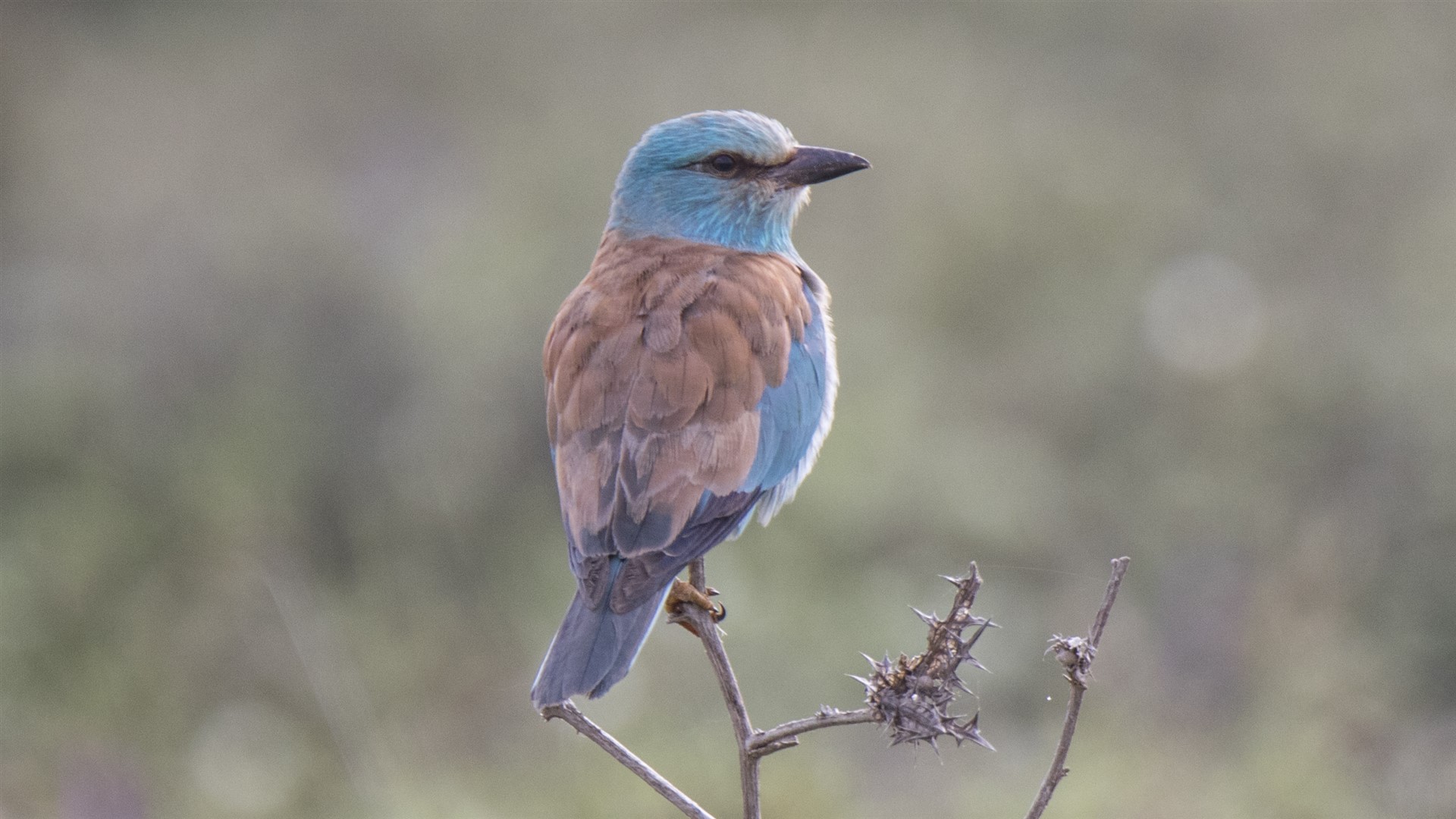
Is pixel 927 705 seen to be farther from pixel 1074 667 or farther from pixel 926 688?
pixel 1074 667

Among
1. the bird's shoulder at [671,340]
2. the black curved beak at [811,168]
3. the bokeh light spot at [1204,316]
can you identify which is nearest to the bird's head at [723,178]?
the black curved beak at [811,168]

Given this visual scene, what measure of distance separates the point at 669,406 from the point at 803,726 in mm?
986

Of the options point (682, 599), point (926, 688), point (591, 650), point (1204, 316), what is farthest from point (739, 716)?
point (1204, 316)

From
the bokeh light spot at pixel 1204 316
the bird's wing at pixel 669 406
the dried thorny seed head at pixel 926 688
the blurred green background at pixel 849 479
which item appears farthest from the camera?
the bokeh light spot at pixel 1204 316

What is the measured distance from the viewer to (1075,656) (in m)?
1.59

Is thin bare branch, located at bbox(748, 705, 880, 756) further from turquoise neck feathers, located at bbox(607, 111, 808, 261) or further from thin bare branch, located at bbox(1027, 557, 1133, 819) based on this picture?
turquoise neck feathers, located at bbox(607, 111, 808, 261)

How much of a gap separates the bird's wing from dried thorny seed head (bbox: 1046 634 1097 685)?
0.86 meters

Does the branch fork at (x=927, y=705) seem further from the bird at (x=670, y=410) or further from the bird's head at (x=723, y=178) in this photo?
the bird's head at (x=723, y=178)

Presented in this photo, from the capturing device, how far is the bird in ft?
7.57

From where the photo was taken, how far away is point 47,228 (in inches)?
327

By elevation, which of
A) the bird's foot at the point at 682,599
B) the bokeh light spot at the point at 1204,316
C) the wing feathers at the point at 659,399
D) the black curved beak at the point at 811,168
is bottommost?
the bird's foot at the point at 682,599

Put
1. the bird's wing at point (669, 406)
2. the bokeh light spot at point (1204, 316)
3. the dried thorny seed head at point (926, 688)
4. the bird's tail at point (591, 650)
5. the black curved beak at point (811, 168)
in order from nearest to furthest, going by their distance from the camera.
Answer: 1. the dried thorny seed head at point (926, 688)
2. the bird's tail at point (591, 650)
3. the bird's wing at point (669, 406)
4. the black curved beak at point (811, 168)
5. the bokeh light spot at point (1204, 316)

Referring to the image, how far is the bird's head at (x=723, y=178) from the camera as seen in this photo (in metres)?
3.26

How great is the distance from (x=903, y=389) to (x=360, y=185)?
211 inches
